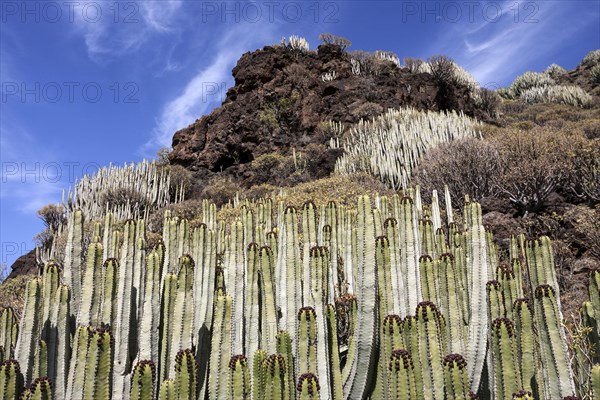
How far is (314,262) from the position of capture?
3742mm

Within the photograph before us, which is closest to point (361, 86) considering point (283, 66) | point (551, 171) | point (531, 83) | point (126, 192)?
point (283, 66)

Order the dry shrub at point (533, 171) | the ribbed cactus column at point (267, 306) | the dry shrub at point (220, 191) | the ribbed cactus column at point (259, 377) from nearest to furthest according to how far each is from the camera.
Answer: the ribbed cactus column at point (259, 377)
the ribbed cactus column at point (267, 306)
the dry shrub at point (533, 171)
the dry shrub at point (220, 191)

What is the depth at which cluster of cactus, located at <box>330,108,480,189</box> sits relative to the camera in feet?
42.0

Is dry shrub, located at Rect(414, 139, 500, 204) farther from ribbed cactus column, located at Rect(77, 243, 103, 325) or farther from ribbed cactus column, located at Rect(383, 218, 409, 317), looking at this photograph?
ribbed cactus column, located at Rect(77, 243, 103, 325)

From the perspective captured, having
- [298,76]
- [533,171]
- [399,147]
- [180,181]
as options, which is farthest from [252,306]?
[298,76]

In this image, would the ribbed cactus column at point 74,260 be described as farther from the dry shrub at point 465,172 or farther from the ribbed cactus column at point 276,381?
the dry shrub at point 465,172

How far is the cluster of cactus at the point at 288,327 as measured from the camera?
285 centimetres

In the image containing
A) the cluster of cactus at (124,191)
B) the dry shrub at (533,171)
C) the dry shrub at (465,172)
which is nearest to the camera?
the dry shrub at (533,171)

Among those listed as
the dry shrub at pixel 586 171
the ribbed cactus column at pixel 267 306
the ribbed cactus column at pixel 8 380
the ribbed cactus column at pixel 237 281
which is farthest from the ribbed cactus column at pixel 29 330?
the dry shrub at pixel 586 171

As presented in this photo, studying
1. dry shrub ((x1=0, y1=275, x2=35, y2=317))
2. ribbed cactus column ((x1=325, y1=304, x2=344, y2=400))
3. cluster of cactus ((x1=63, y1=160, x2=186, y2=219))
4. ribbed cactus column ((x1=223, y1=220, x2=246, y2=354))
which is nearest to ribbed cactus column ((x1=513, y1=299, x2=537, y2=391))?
ribbed cactus column ((x1=325, y1=304, x2=344, y2=400))

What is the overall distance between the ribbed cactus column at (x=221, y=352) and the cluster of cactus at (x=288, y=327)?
1 cm

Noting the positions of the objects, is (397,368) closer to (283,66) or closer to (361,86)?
(361,86)

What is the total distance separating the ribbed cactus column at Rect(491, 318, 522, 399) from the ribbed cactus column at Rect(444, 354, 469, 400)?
0.46 m

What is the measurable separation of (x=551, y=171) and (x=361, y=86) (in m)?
15.8
